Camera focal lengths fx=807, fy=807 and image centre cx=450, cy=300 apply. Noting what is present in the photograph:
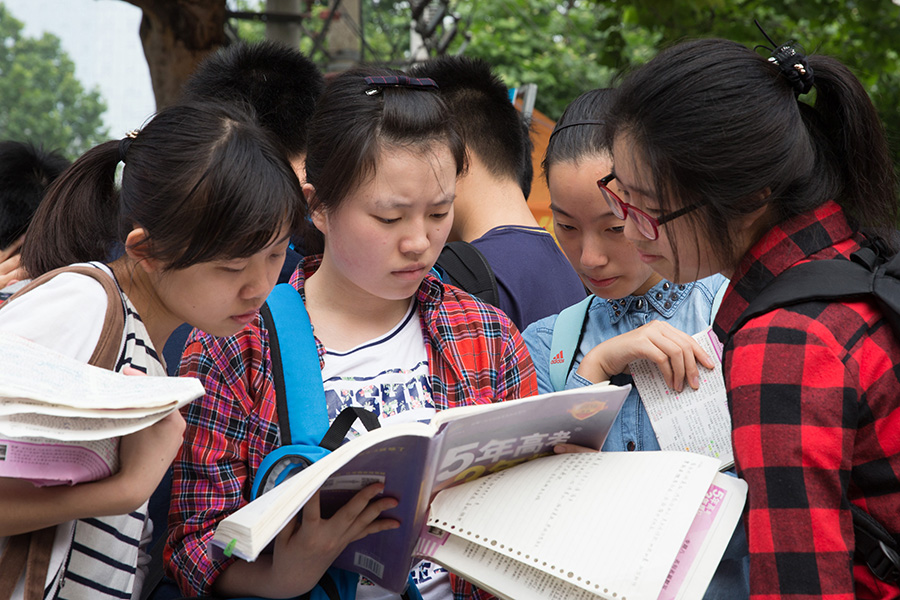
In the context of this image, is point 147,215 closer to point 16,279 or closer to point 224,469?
point 224,469

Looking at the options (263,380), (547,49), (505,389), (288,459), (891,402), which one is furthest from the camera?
(547,49)

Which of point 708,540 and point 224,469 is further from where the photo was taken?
point 224,469

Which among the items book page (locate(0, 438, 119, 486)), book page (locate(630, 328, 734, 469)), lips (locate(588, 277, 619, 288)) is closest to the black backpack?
book page (locate(630, 328, 734, 469))

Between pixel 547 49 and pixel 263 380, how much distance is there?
1275 cm

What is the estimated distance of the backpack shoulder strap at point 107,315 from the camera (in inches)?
51.1

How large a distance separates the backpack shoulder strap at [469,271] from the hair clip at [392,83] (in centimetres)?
50

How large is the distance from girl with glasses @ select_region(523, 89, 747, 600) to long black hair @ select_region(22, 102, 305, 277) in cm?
71

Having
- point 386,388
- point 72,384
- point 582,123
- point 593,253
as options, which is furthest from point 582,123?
point 72,384

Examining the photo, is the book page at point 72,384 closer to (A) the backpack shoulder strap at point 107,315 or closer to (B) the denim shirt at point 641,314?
(A) the backpack shoulder strap at point 107,315

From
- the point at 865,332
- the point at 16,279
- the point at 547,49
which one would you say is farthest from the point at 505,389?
the point at 547,49

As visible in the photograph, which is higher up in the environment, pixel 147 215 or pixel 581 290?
pixel 147 215

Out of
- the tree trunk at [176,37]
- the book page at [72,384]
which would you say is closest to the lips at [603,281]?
the book page at [72,384]

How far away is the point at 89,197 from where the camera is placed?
5.36ft

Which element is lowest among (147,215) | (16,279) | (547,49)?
(547,49)
